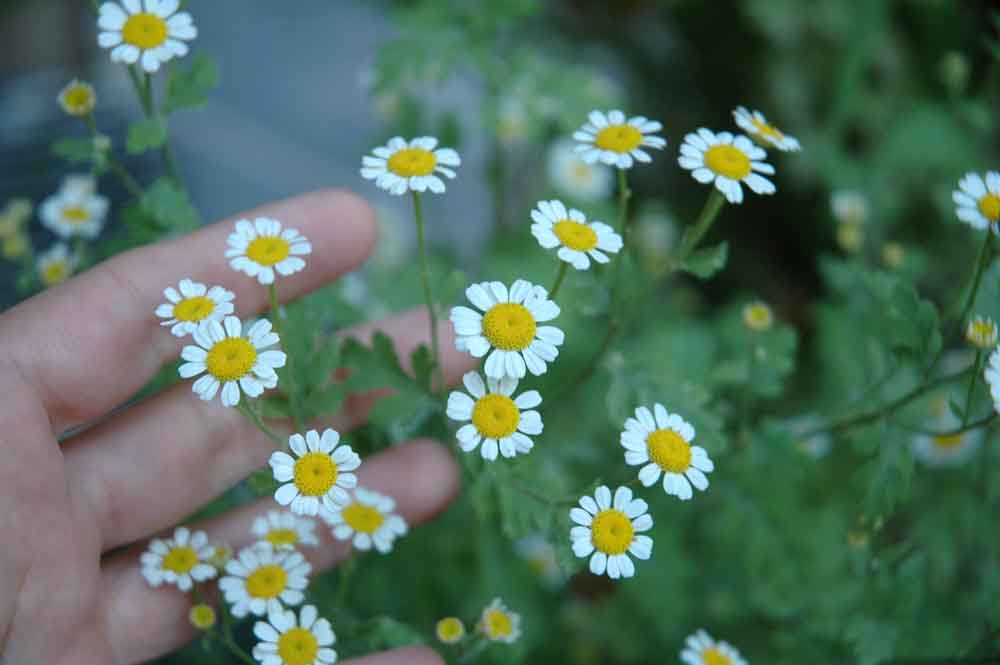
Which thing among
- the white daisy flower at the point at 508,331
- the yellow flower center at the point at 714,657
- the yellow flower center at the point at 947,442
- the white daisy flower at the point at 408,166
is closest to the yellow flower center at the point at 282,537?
the white daisy flower at the point at 508,331

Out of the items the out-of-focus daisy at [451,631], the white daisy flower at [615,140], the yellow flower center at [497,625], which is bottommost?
the out-of-focus daisy at [451,631]

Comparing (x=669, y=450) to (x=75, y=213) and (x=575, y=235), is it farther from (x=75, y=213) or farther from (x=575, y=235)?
(x=75, y=213)

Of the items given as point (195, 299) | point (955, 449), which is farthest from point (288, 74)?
point (955, 449)

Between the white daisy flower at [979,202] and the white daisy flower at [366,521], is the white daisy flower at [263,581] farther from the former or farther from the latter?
the white daisy flower at [979,202]

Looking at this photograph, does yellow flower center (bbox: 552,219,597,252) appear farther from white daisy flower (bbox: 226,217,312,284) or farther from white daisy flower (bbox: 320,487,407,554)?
white daisy flower (bbox: 320,487,407,554)

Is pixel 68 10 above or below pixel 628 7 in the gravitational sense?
below

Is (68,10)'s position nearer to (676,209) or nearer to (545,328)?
(676,209)

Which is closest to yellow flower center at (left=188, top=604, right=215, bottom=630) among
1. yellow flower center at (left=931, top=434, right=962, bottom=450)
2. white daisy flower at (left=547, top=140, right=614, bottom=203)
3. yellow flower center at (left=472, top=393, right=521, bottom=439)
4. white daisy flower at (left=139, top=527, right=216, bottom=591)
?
white daisy flower at (left=139, top=527, right=216, bottom=591)
